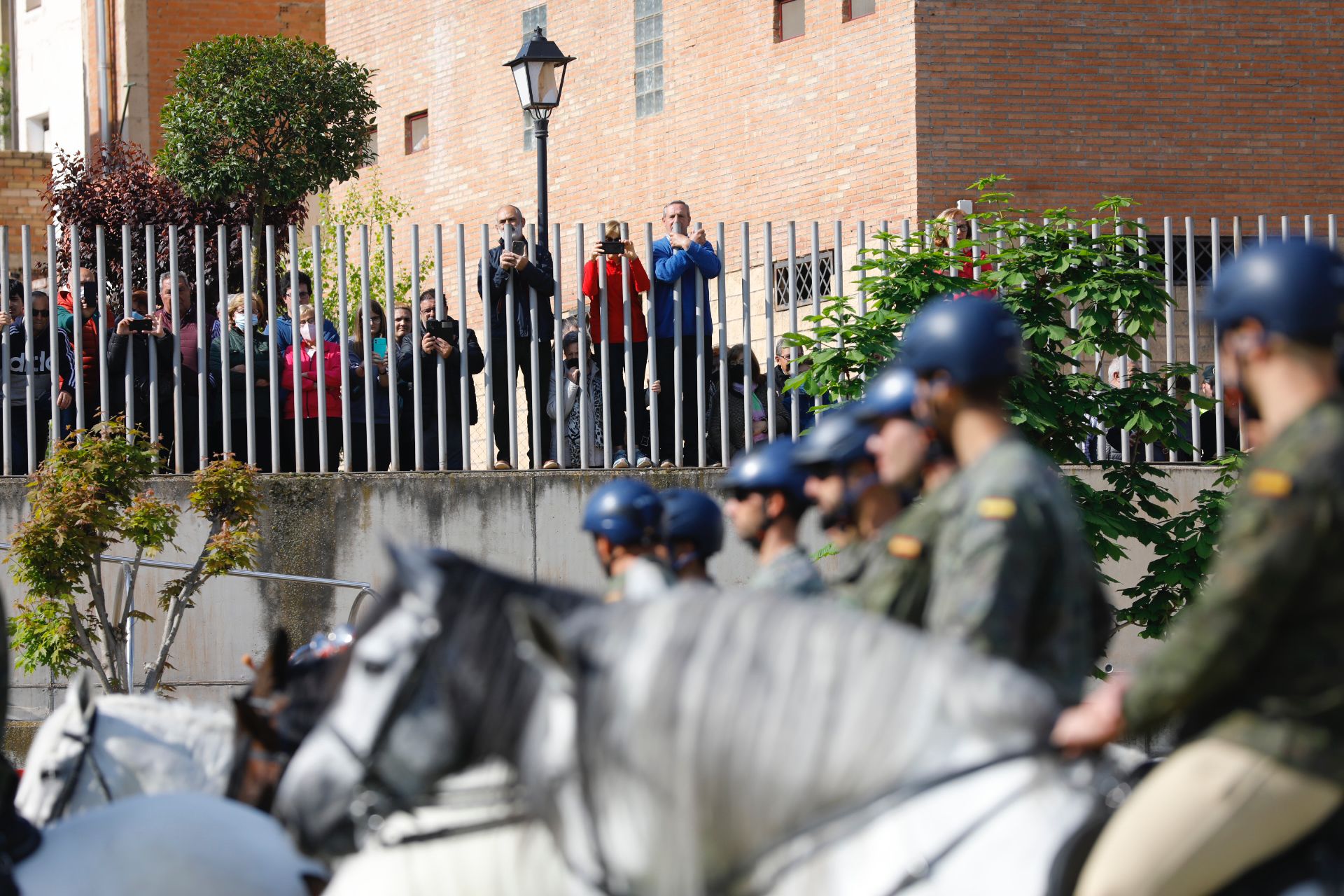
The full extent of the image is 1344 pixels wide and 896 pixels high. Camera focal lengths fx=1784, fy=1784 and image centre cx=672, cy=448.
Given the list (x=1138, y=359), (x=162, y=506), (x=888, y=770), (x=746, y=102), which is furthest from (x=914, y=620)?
(x=746, y=102)

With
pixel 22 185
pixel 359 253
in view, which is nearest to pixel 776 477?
pixel 359 253

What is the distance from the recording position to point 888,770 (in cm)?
326

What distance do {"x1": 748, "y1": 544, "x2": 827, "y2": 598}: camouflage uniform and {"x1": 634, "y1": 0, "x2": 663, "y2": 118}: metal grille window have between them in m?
18.1

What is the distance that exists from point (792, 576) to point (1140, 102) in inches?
640

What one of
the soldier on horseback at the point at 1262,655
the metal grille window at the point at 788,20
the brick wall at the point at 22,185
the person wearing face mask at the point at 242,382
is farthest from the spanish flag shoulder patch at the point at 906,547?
the brick wall at the point at 22,185

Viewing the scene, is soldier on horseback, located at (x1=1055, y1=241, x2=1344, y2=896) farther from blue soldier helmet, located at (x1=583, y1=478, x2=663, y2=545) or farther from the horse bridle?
the horse bridle

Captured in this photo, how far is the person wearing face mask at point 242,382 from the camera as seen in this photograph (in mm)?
12203

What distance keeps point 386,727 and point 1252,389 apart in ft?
6.70

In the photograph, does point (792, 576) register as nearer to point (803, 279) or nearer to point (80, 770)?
point (80, 770)

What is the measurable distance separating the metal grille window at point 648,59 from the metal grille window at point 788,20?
Result: 6.81 feet

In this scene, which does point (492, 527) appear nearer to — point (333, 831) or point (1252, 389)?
point (333, 831)

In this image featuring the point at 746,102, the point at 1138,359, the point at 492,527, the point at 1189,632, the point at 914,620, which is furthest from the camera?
the point at 746,102

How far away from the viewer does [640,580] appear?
5.07 m

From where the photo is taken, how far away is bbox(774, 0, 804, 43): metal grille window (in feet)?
69.5
